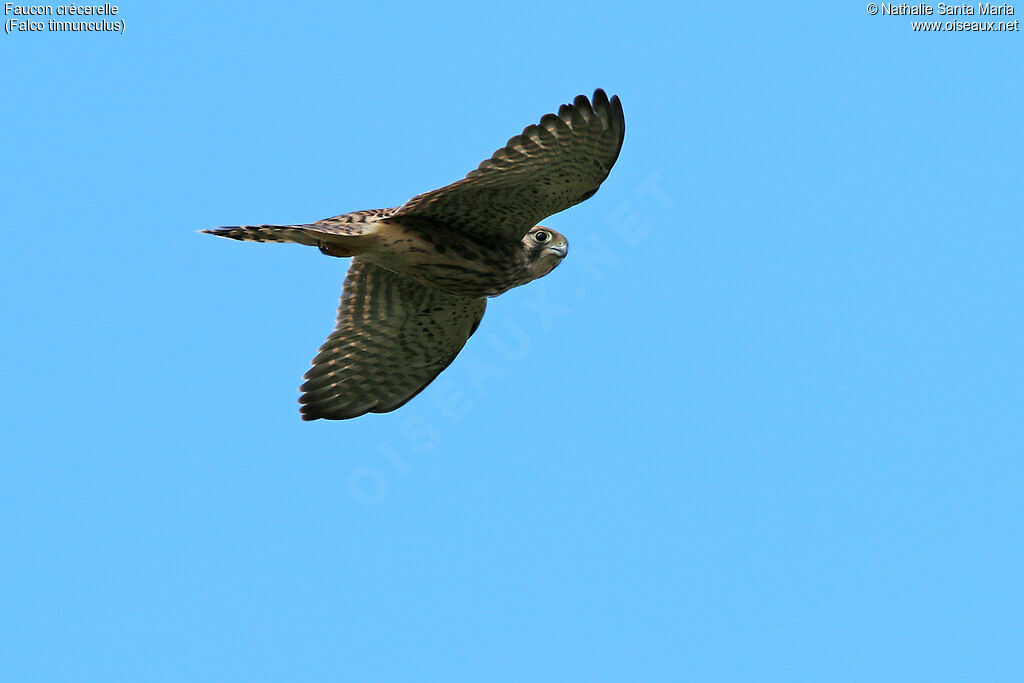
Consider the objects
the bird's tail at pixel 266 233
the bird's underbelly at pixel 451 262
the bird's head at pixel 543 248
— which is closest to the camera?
the bird's tail at pixel 266 233

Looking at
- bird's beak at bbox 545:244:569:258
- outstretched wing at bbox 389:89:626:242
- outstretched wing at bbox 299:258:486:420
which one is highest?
outstretched wing at bbox 389:89:626:242

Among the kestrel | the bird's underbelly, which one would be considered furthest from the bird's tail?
the bird's underbelly

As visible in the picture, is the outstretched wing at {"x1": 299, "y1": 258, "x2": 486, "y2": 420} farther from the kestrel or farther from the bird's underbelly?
the bird's underbelly

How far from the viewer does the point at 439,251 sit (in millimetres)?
8680

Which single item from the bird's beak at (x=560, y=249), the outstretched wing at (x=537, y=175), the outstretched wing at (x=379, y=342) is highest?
the outstretched wing at (x=537, y=175)

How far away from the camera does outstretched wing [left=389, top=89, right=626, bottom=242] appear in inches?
309

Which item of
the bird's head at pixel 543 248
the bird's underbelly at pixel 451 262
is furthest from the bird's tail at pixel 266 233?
the bird's head at pixel 543 248

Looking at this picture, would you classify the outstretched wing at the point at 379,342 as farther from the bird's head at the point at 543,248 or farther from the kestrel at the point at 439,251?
the bird's head at the point at 543,248

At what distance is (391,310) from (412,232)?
150 cm

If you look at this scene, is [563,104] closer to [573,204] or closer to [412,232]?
[573,204]

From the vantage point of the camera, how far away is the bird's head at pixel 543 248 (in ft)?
29.8

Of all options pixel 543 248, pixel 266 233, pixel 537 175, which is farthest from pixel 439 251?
pixel 266 233

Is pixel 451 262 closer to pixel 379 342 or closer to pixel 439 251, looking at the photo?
pixel 439 251

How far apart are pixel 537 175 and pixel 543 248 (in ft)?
3.53
